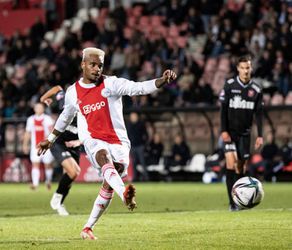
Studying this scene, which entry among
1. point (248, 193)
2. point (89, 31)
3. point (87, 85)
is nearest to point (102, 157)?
Result: point (87, 85)

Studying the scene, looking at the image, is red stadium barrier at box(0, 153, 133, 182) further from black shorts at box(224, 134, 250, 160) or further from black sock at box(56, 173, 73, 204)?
black shorts at box(224, 134, 250, 160)

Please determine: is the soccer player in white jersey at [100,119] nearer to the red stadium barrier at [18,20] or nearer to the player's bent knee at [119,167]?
the player's bent knee at [119,167]

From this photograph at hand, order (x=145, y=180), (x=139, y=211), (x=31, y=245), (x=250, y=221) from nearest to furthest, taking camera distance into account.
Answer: (x=31, y=245), (x=250, y=221), (x=139, y=211), (x=145, y=180)

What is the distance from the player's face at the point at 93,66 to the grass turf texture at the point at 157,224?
187 cm

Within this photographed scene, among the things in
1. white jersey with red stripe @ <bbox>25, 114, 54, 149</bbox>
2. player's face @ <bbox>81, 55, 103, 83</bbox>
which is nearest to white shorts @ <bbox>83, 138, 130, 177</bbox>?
player's face @ <bbox>81, 55, 103, 83</bbox>

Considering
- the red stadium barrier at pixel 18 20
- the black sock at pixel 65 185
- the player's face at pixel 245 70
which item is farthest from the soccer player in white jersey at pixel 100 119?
the red stadium barrier at pixel 18 20

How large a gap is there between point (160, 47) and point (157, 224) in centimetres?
1749

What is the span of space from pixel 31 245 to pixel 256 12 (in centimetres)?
1980

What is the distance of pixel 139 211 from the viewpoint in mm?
15609

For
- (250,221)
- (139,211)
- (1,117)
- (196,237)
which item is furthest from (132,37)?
(196,237)

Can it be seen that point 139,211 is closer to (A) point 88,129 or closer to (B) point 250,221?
(B) point 250,221

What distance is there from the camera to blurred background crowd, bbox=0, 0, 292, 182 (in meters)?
26.9

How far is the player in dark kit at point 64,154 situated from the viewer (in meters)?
15.6

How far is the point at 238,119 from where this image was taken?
1577 cm
